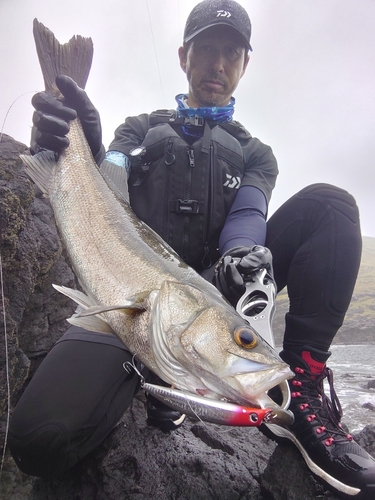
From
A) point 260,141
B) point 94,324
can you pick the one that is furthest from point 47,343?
point 260,141

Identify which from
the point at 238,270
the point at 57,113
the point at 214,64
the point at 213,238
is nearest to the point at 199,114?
the point at 214,64

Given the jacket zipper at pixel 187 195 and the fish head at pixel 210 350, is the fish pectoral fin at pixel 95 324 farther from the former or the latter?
the jacket zipper at pixel 187 195

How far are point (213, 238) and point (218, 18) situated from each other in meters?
2.16

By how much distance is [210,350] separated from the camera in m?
1.48

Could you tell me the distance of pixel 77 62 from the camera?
2793 mm

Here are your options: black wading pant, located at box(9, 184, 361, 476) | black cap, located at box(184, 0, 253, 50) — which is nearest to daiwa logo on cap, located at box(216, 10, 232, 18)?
black cap, located at box(184, 0, 253, 50)

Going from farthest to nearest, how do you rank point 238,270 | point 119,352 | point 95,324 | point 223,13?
point 223,13, point 119,352, point 238,270, point 95,324

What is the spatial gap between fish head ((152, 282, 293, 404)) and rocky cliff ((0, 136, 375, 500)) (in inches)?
41.1

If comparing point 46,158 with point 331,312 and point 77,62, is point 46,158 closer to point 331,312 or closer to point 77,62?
point 77,62

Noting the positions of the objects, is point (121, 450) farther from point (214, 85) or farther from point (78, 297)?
point (214, 85)

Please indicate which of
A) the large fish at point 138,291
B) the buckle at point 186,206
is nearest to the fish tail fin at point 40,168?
the large fish at point 138,291

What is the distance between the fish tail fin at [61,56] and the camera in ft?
8.62

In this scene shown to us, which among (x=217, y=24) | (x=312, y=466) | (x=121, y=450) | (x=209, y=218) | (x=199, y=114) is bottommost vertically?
(x=121, y=450)

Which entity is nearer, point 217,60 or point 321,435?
point 321,435
